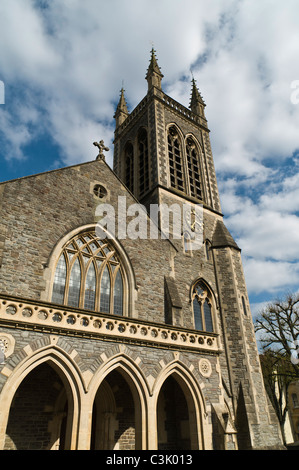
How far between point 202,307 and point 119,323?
6996 millimetres

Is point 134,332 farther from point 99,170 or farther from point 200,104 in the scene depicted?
point 200,104

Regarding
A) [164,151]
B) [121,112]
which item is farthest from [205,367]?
[121,112]

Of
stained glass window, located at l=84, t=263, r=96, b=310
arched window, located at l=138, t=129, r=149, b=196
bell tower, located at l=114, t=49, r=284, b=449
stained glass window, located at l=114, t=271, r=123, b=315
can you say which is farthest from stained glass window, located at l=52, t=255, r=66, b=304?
arched window, located at l=138, t=129, r=149, b=196

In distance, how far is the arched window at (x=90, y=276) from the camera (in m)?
12.0

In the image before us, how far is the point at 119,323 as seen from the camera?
32.6 ft

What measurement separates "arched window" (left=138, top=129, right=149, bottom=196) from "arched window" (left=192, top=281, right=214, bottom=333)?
752 centimetres

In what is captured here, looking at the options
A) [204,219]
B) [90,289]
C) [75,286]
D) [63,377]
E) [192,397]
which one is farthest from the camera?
[204,219]

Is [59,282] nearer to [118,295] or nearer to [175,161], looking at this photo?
[118,295]

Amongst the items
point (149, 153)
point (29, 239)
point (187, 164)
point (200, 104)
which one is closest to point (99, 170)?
point (29, 239)

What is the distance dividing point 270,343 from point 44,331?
1944 cm

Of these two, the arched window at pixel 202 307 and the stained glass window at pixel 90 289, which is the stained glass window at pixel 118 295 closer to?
the stained glass window at pixel 90 289

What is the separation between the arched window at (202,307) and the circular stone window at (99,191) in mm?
6298

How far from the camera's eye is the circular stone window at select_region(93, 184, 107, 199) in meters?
14.3

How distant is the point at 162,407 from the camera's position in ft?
39.7
